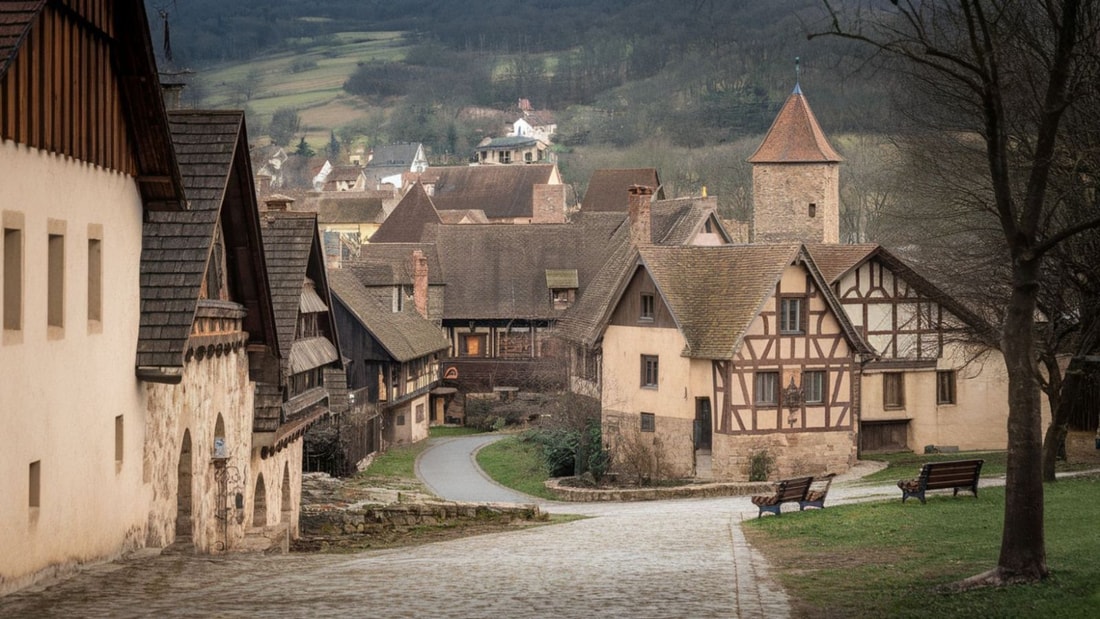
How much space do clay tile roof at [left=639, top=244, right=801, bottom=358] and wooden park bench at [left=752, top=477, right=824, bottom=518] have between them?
43.3ft

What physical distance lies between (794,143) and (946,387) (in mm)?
33941

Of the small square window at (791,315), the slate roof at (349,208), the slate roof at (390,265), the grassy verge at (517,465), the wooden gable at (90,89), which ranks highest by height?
the slate roof at (349,208)

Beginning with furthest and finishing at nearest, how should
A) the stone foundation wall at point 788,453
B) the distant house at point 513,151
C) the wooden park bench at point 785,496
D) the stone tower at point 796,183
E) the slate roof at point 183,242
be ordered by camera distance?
the distant house at point 513,151
the stone tower at point 796,183
the stone foundation wall at point 788,453
the wooden park bench at point 785,496
the slate roof at point 183,242

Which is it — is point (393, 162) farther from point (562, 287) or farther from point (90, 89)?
point (90, 89)

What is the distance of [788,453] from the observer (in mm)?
42375

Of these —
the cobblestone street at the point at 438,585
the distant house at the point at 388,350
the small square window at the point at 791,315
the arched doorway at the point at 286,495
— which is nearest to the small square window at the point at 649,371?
the small square window at the point at 791,315

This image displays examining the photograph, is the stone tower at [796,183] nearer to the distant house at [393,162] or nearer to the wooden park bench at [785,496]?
the wooden park bench at [785,496]

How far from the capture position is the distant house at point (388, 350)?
55.7m

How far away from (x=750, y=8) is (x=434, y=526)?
12367cm

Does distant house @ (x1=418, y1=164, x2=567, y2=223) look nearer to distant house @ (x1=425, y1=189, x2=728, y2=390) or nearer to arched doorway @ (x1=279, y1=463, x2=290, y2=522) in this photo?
distant house @ (x1=425, y1=189, x2=728, y2=390)

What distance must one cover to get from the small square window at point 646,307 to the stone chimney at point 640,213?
40.5 ft

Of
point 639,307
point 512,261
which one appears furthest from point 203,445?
point 512,261

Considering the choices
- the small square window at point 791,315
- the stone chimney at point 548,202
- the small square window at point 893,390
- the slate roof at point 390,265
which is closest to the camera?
the small square window at point 791,315

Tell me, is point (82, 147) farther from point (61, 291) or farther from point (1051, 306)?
point (1051, 306)
